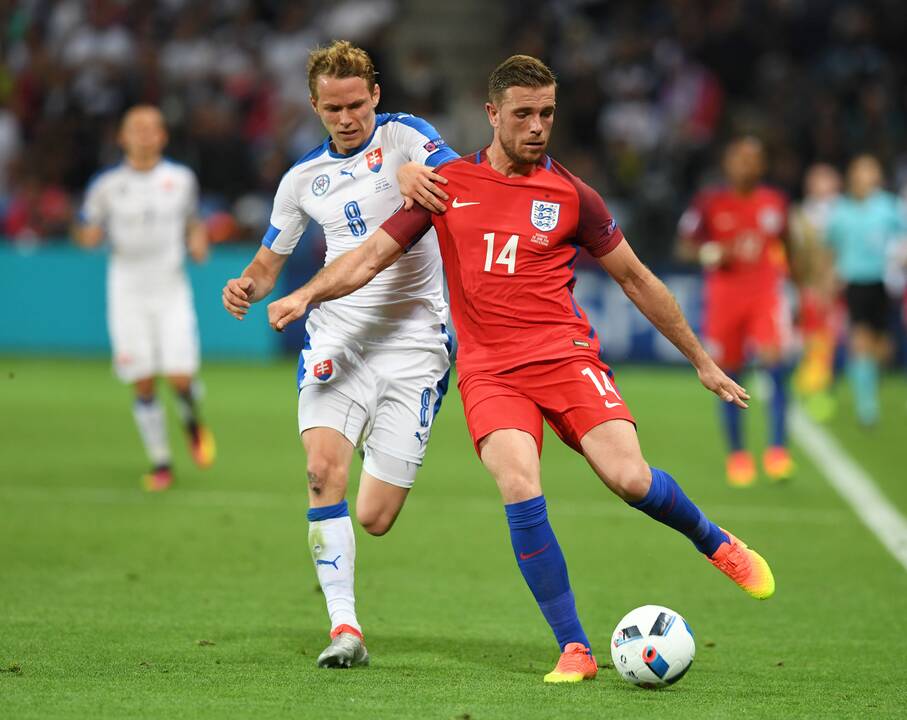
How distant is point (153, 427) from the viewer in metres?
Result: 10.8

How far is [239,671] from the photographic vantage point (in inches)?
221

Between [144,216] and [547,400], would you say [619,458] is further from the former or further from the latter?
[144,216]

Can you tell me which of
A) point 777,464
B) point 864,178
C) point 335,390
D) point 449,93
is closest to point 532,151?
point 335,390

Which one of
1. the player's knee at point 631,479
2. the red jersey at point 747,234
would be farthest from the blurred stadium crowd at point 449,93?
the player's knee at point 631,479

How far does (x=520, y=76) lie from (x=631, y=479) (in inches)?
61.6

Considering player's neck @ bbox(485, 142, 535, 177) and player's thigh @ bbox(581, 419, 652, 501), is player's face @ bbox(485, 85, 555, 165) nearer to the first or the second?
player's neck @ bbox(485, 142, 535, 177)

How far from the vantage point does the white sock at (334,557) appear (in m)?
6.02

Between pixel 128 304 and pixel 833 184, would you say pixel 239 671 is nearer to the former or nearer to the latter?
pixel 128 304

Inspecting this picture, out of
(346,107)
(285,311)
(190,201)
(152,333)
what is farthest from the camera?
(190,201)

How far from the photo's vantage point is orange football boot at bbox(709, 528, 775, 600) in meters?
5.78

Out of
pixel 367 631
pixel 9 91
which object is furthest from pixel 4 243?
pixel 367 631

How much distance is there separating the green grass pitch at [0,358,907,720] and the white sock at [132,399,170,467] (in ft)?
0.91

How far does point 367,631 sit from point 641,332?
12.7 m

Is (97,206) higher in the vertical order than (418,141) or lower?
lower
